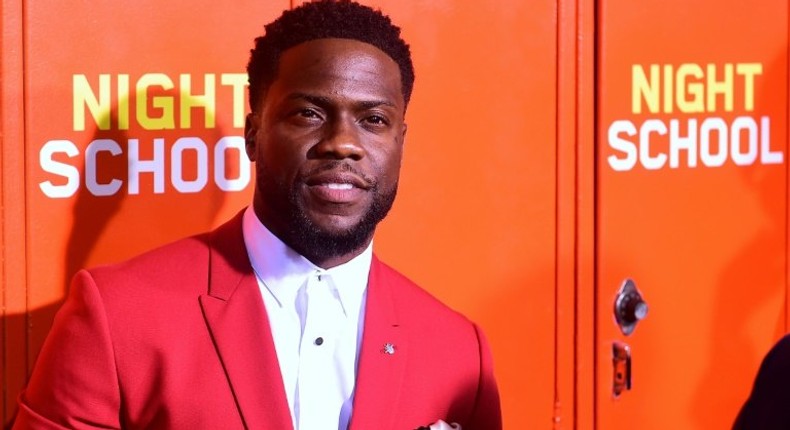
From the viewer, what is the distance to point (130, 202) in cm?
226

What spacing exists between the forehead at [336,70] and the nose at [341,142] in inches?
1.6

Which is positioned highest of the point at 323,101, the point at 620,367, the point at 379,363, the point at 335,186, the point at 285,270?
the point at 323,101

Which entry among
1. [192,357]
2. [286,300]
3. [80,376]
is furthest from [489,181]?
[80,376]

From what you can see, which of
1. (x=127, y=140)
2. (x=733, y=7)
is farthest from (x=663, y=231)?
(x=127, y=140)

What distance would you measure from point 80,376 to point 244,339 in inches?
8.5

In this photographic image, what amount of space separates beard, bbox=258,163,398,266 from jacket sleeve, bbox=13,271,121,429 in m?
0.26

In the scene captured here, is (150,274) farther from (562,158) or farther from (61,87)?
(562,158)

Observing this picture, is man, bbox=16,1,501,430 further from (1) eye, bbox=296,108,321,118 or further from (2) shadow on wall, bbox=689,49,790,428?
(2) shadow on wall, bbox=689,49,790,428

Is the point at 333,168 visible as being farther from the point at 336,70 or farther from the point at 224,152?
the point at 224,152

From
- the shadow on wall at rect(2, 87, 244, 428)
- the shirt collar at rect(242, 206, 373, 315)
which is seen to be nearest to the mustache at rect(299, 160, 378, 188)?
the shirt collar at rect(242, 206, 373, 315)

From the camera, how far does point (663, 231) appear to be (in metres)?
2.77

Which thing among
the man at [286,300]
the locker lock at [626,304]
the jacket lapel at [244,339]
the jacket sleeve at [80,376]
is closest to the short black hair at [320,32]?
the man at [286,300]

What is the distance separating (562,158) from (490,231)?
0.20m

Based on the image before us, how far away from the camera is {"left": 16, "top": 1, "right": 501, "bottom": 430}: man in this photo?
71.7 inches
